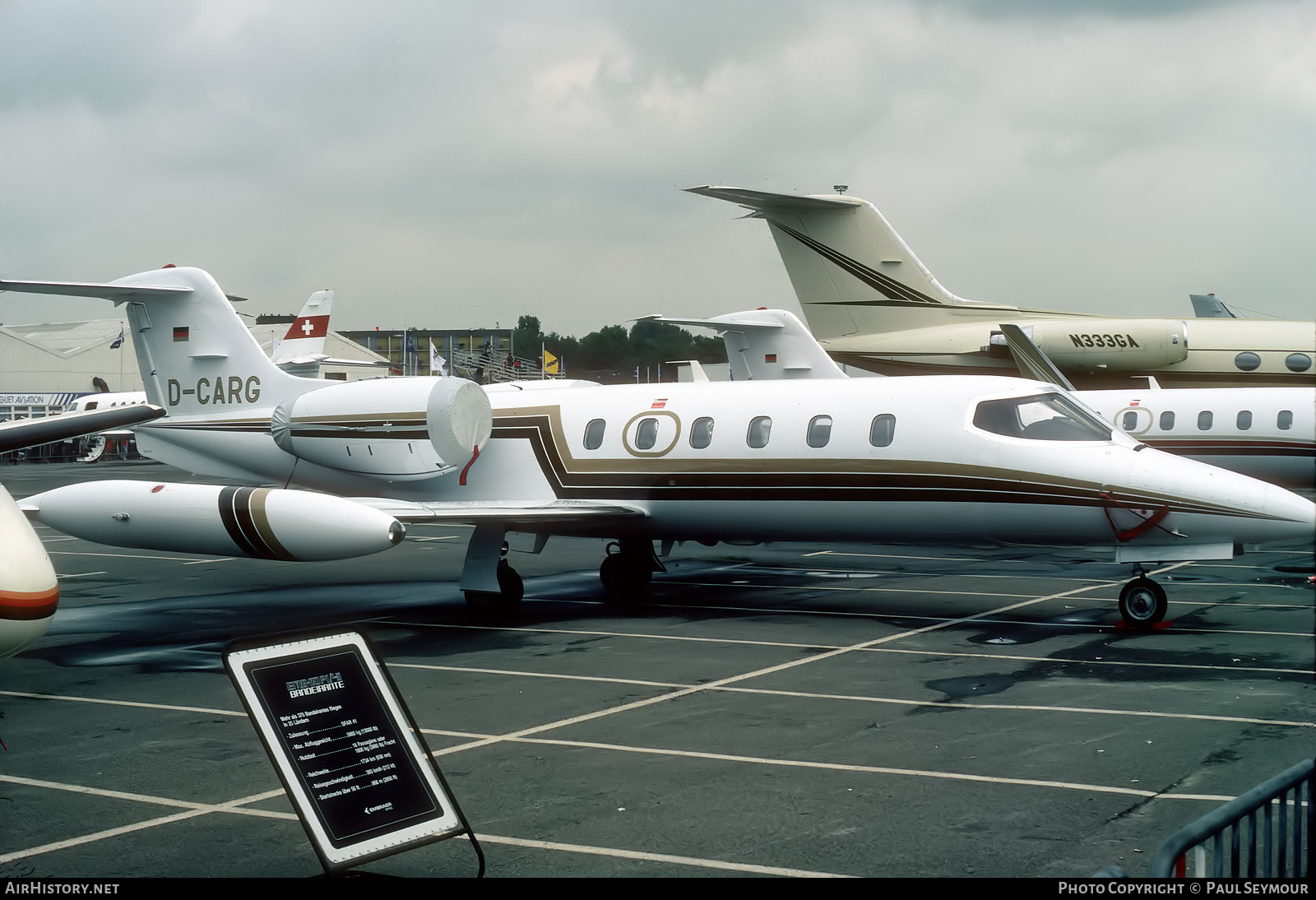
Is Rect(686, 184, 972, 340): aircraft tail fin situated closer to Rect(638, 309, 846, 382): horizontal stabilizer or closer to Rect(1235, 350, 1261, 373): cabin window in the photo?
Rect(638, 309, 846, 382): horizontal stabilizer

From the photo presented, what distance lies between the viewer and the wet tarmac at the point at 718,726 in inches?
256

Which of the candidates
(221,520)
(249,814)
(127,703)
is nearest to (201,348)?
(221,520)

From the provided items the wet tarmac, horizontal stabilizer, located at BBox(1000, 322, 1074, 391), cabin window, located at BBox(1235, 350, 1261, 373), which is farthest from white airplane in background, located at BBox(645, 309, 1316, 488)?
the wet tarmac

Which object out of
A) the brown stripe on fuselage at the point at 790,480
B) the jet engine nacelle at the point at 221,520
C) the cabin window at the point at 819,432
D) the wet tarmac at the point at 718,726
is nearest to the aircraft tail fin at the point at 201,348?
the wet tarmac at the point at 718,726

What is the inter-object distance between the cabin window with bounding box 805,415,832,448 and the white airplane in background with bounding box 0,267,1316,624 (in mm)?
35

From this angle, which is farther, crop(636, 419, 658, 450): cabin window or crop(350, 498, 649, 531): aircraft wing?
crop(636, 419, 658, 450): cabin window

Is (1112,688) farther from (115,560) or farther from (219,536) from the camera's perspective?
(115,560)

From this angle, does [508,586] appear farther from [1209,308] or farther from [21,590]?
[1209,308]

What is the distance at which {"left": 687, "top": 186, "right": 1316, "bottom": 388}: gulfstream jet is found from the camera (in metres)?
23.4

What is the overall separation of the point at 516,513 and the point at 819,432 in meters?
3.74

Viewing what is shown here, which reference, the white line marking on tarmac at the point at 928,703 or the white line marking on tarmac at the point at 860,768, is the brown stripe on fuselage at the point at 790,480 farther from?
the white line marking on tarmac at the point at 860,768

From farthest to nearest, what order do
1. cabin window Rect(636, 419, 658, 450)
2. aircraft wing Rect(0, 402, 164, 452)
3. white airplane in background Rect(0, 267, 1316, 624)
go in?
cabin window Rect(636, 419, 658, 450), white airplane in background Rect(0, 267, 1316, 624), aircraft wing Rect(0, 402, 164, 452)

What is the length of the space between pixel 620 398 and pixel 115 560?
11440mm
